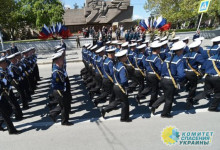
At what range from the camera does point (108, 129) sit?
5.23 metres

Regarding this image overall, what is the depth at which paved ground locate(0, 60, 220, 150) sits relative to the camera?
15.0ft

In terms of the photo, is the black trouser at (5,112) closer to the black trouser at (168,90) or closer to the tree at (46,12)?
→ the black trouser at (168,90)

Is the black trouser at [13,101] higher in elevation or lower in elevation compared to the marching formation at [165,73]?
lower

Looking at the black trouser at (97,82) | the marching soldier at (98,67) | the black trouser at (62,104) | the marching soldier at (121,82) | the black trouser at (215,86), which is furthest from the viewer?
the black trouser at (97,82)

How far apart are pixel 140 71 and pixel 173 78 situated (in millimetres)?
2166

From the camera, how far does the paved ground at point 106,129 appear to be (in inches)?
180

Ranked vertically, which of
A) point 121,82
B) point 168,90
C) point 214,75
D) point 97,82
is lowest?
point 97,82


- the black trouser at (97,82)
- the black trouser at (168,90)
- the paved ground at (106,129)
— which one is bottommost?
the paved ground at (106,129)

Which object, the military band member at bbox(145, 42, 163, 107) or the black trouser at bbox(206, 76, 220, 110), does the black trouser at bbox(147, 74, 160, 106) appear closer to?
the military band member at bbox(145, 42, 163, 107)

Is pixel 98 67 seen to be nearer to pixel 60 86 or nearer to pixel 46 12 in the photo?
pixel 60 86

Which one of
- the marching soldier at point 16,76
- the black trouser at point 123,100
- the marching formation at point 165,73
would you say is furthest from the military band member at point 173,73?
the marching soldier at point 16,76

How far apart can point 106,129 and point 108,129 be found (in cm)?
5

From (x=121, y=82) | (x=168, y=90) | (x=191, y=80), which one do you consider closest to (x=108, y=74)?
(x=121, y=82)

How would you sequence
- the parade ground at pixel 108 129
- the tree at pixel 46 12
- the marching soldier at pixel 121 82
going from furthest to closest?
1. the tree at pixel 46 12
2. the marching soldier at pixel 121 82
3. the parade ground at pixel 108 129
